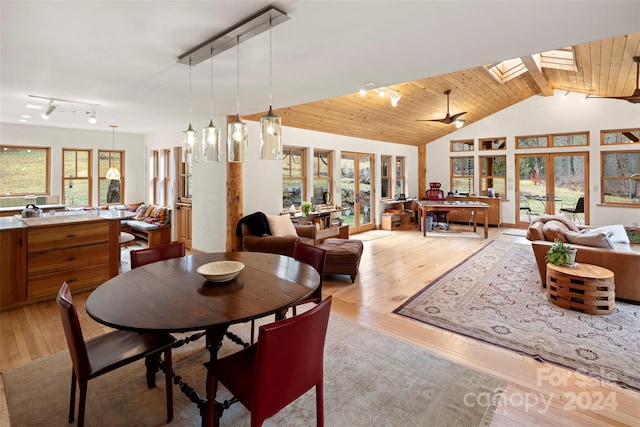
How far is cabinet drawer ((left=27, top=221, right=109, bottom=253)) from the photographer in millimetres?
3441

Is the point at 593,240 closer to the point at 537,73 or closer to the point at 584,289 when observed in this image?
the point at 584,289

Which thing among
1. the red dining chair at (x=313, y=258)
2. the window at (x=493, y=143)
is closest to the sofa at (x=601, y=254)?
the red dining chair at (x=313, y=258)

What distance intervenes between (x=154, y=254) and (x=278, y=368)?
1788 millimetres

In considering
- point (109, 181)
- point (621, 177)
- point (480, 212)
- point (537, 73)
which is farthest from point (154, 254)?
point (621, 177)

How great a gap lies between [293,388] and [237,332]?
1.59 m

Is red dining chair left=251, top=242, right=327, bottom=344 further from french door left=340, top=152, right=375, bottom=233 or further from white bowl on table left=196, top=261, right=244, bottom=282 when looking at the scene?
french door left=340, top=152, right=375, bottom=233

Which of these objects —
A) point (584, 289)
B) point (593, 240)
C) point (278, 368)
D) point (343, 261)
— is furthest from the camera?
point (343, 261)

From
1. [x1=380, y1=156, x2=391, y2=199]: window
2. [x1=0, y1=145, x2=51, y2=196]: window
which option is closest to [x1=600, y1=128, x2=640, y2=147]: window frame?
[x1=380, y1=156, x2=391, y2=199]: window

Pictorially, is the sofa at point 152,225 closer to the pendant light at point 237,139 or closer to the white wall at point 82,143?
the white wall at point 82,143

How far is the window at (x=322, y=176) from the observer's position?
705cm

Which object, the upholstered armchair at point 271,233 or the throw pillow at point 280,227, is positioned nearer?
the upholstered armchair at point 271,233

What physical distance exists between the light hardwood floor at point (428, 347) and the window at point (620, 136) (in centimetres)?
593

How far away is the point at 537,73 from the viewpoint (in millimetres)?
6430

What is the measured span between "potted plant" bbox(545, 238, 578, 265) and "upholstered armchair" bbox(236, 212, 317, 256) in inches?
122
